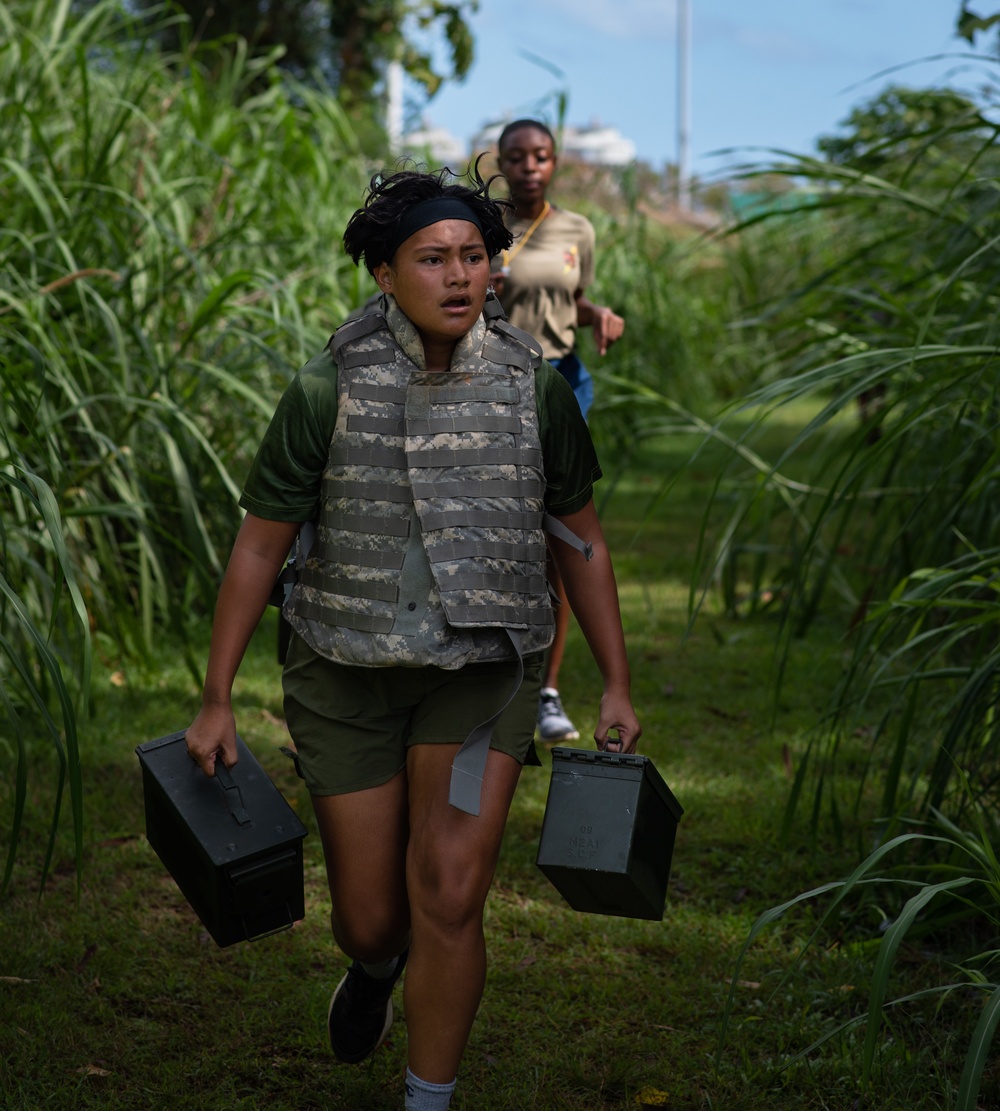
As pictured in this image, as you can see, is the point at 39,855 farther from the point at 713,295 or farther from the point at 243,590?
the point at 713,295

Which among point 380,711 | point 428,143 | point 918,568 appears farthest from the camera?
point 428,143

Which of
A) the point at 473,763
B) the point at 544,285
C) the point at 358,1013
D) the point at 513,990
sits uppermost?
the point at 544,285

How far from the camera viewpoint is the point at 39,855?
360 centimetres

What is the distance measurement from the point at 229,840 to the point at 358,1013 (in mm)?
537

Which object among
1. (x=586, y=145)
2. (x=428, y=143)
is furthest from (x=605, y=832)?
(x=586, y=145)

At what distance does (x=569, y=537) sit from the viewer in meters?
2.55

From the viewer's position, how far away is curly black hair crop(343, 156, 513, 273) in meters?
2.46

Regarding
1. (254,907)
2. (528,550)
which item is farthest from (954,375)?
(254,907)

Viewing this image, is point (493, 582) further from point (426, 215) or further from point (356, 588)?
point (426, 215)

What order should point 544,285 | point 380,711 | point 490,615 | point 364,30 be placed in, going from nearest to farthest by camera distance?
point 490,615, point 380,711, point 544,285, point 364,30

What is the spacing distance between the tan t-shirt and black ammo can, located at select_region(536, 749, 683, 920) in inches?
91.1

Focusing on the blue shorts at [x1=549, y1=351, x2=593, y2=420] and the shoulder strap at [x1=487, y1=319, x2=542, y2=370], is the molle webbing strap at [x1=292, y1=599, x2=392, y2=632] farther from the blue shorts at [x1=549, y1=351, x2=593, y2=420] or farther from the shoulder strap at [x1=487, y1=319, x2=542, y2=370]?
the blue shorts at [x1=549, y1=351, x2=593, y2=420]

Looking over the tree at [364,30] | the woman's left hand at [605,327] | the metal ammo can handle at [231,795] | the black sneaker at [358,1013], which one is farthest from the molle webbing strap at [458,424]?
the tree at [364,30]

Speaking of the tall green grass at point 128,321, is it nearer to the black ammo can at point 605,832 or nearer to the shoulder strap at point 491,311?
the shoulder strap at point 491,311
